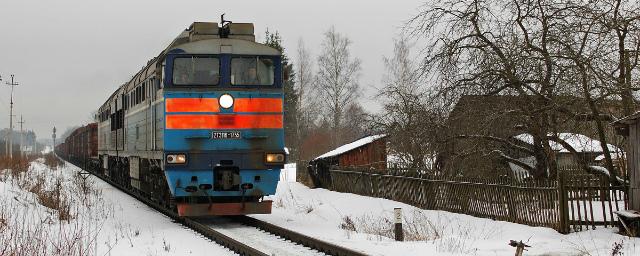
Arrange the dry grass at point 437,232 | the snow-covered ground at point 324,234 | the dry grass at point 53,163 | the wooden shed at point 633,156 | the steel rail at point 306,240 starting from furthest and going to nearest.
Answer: the dry grass at point 53,163
the wooden shed at point 633,156
the dry grass at point 437,232
the snow-covered ground at point 324,234
the steel rail at point 306,240

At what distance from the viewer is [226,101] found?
1267cm

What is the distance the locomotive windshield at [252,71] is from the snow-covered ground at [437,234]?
2938mm

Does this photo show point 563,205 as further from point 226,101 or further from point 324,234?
point 226,101

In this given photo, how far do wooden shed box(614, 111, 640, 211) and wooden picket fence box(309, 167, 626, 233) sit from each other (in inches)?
16.8

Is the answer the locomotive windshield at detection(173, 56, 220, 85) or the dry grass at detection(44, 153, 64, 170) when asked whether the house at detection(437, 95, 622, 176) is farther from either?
the dry grass at detection(44, 153, 64, 170)

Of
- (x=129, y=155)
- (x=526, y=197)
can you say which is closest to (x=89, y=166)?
(x=129, y=155)

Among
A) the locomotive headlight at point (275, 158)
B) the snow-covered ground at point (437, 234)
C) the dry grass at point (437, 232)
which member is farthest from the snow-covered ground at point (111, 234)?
the dry grass at point (437, 232)

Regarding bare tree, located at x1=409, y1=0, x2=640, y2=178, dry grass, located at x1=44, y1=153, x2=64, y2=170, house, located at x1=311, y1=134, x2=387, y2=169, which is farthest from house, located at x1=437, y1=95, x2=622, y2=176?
dry grass, located at x1=44, y1=153, x2=64, y2=170

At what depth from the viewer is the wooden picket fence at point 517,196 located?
482 inches

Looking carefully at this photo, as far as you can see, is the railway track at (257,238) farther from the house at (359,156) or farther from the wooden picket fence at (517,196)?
the house at (359,156)

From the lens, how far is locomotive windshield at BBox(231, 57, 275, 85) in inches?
507

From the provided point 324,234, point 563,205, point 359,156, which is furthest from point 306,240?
point 359,156

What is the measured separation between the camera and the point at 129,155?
712 inches

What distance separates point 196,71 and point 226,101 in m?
0.83
